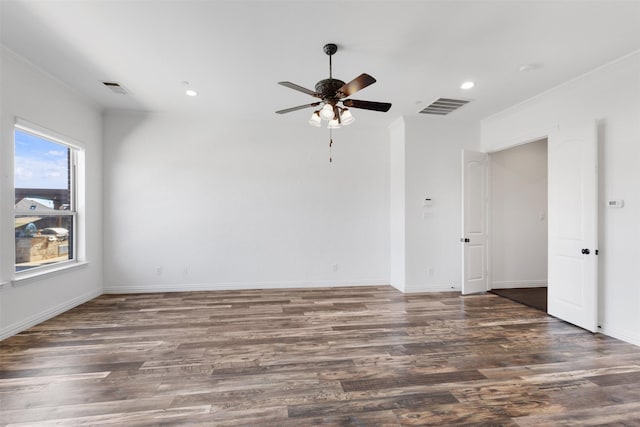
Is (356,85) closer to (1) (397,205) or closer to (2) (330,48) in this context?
(2) (330,48)

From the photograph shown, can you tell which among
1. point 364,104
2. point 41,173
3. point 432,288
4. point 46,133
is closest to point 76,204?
point 41,173

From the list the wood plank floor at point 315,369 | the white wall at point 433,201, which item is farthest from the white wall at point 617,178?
the white wall at point 433,201

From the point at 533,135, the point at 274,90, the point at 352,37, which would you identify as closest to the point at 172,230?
the point at 274,90

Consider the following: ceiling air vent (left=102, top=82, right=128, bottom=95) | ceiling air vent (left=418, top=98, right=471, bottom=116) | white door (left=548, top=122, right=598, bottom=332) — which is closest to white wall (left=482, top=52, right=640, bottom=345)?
white door (left=548, top=122, right=598, bottom=332)

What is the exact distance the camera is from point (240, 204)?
5.10 meters

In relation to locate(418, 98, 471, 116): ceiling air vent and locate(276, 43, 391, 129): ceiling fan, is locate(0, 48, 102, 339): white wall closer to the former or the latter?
locate(276, 43, 391, 129): ceiling fan

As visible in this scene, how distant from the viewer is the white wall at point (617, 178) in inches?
116

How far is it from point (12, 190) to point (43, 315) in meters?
1.54

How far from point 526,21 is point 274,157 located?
12.4 ft

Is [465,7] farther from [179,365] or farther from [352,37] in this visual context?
[179,365]

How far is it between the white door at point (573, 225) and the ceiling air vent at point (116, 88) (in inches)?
222

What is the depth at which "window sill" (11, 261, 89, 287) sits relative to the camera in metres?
Result: 3.19

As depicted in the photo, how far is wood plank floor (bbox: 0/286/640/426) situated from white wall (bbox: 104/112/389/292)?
1158 mm

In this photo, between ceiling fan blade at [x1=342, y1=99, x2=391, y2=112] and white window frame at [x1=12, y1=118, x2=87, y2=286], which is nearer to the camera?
ceiling fan blade at [x1=342, y1=99, x2=391, y2=112]
